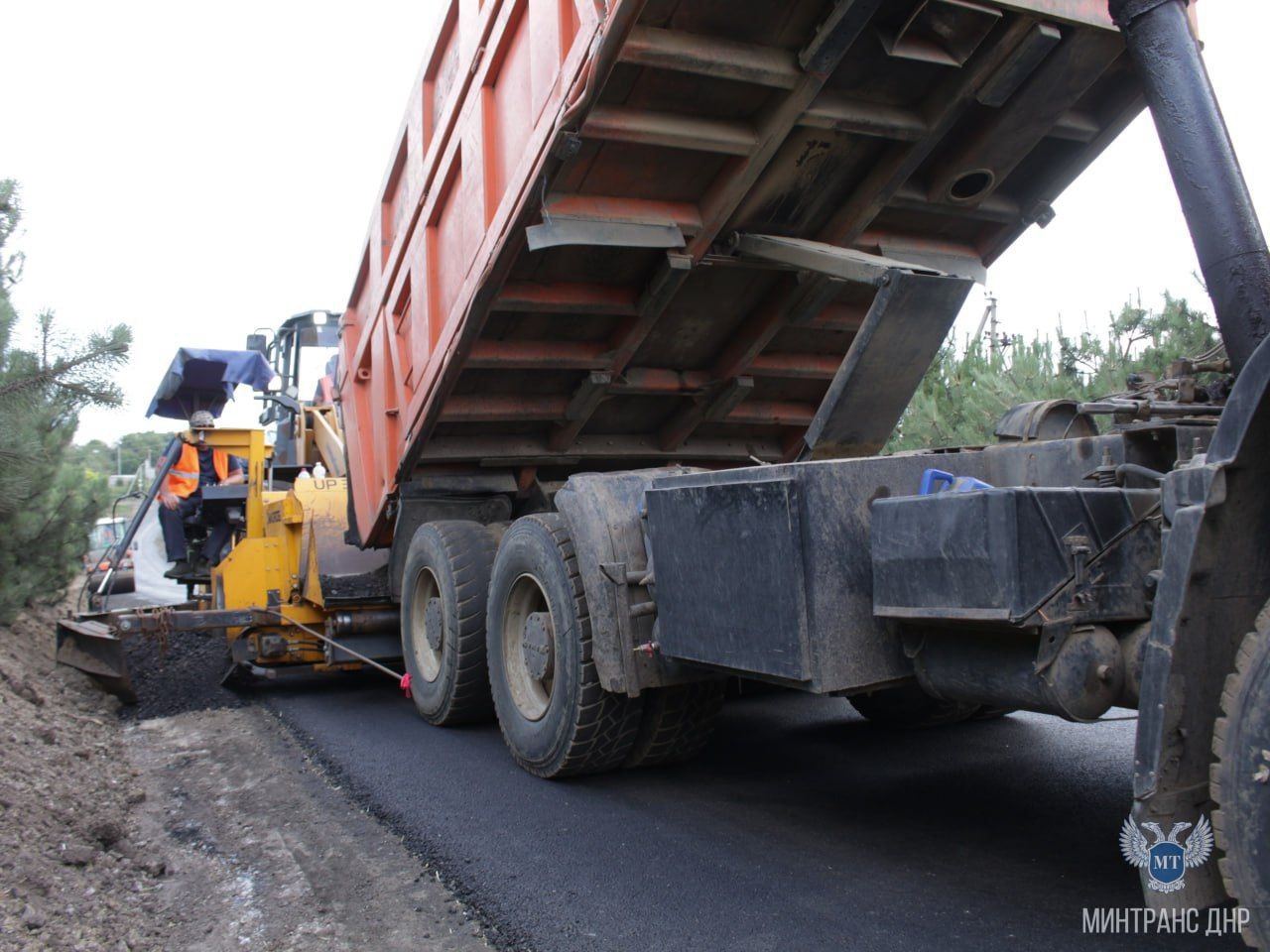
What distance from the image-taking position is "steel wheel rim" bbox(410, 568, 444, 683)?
5.73 m

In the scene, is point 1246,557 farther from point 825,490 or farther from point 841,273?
point 841,273

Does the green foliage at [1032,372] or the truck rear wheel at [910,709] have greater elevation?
the green foliage at [1032,372]

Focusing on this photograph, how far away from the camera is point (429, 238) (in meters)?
5.30

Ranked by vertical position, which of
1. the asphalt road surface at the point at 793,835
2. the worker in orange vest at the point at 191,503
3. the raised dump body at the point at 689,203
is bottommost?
the asphalt road surface at the point at 793,835

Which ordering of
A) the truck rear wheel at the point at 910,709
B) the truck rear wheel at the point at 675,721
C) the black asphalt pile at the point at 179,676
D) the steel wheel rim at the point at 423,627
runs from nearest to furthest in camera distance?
the truck rear wheel at the point at 675,721, the truck rear wheel at the point at 910,709, the steel wheel rim at the point at 423,627, the black asphalt pile at the point at 179,676

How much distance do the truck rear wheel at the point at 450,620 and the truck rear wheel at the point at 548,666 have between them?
0.38 m

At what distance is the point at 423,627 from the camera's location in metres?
5.86

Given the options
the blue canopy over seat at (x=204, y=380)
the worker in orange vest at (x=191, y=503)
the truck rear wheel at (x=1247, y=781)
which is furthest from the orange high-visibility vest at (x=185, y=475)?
the truck rear wheel at (x=1247, y=781)

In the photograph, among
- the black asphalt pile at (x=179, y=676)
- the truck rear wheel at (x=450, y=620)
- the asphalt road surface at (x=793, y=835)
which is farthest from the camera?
the black asphalt pile at (x=179, y=676)

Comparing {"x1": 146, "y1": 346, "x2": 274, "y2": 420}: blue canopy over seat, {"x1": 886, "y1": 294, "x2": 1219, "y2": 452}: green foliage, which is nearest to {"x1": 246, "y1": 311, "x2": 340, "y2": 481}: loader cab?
{"x1": 146, "y1": 346, "x2": 274, "y2": 420}: blue canopy over seat

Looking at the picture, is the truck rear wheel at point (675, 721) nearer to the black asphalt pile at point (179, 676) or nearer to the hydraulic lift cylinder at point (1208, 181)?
the hydraulic lift cylinder at point (1208, 181)

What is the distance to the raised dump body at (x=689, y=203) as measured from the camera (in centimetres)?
374

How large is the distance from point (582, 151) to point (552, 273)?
78 cm

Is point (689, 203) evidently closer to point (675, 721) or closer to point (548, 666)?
point (548, 666)
